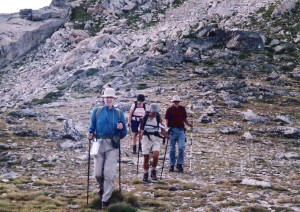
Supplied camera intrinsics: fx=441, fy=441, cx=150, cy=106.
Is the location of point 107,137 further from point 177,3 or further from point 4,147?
point 177,3

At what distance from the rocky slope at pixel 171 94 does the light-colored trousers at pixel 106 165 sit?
0.53 m

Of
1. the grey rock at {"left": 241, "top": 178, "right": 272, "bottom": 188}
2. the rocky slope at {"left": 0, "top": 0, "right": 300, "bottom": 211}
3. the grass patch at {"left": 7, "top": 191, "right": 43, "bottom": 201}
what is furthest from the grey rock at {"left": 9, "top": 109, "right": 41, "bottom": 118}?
the grey rock at {"left": 241, "top": 178, "right": 272, "bottom": 188}

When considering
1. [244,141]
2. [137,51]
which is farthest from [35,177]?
[137,51]

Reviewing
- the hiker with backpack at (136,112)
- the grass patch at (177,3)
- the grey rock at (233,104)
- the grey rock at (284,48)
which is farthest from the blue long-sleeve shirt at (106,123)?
the grass patch at (177,3)

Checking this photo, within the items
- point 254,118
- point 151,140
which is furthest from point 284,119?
point 151,140

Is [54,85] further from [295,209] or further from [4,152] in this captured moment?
[295,209]

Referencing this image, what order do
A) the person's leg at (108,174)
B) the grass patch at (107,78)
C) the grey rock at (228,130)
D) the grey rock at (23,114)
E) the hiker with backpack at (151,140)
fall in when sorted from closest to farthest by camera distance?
the person's leg at (108,174)
the hiker with backpack at (151,140)
the grey rock at (228,130)
the grey rock at (23,114)
the grass patch at (107,78)

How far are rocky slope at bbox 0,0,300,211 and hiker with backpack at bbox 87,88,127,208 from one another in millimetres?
711

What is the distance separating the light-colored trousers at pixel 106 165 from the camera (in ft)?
34.6

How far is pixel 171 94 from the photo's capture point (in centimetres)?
3145

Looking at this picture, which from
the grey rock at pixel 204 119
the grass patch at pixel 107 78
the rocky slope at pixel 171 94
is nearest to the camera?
the rocky slope at pixel 171 94

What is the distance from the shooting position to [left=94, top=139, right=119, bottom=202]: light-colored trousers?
10.5m

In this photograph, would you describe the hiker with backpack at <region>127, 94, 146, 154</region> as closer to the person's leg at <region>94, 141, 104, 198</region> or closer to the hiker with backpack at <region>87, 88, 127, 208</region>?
the hiker with backpack at <region>87, 88, 127, 208</region>

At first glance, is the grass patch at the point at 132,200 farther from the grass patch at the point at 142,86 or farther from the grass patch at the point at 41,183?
the grass patch at the point at 142,86
